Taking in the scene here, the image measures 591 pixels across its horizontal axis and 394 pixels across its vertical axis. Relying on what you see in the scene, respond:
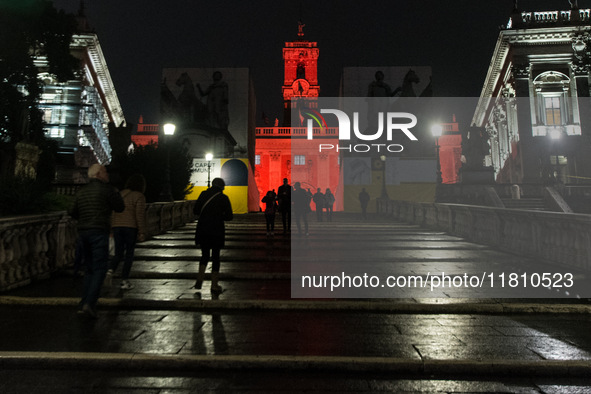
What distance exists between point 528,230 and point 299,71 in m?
66.9

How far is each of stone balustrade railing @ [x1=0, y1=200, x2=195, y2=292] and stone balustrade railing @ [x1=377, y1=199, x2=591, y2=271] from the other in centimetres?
935

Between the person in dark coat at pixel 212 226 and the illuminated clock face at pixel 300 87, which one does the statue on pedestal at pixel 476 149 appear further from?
the illuminated clock face at pixel 300 87

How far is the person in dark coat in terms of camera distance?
232 inches

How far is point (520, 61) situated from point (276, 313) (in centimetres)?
3720

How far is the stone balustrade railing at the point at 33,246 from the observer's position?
19.2 ft

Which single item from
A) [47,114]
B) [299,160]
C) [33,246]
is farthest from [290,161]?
[33,246]

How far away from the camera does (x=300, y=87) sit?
6844cm

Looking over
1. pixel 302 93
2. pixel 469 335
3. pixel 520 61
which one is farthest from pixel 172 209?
pixel 302 93

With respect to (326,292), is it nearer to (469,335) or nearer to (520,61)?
(469,335)

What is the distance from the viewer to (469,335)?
4191mm

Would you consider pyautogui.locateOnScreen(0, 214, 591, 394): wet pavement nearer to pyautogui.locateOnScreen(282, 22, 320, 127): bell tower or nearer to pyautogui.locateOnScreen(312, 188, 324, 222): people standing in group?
pyautogui.locateOnScreen(312, 188, 324, 222): people standing in group

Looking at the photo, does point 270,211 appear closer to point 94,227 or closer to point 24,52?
point 94,227

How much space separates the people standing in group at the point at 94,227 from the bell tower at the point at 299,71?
6546cm

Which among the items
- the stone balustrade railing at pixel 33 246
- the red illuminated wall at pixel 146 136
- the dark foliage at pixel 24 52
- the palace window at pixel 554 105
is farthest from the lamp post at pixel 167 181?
the red illuminated wall at pixel 146 136
